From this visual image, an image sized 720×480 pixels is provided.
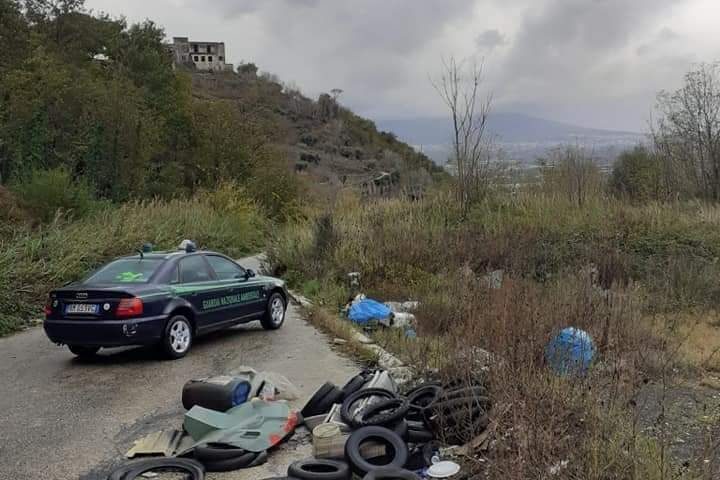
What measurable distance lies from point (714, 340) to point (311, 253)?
10784 millimetres

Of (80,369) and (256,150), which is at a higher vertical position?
(256,150)

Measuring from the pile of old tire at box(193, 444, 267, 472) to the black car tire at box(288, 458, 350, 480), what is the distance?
1.98ft

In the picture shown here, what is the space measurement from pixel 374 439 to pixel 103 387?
169 inches

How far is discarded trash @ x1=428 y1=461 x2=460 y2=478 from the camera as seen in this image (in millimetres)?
5203

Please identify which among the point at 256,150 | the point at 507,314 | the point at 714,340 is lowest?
the point at 714,340

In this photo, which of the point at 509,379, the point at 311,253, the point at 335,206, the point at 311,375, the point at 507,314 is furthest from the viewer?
the point at 335,206

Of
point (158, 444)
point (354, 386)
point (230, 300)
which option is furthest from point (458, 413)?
point (230, 300)

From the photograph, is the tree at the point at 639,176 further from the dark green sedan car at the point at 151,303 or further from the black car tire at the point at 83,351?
the black car tire at the point at 83,351

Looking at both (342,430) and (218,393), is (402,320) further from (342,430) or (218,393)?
(342,430)

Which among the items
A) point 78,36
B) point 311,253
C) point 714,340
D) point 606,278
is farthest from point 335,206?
point 78,36

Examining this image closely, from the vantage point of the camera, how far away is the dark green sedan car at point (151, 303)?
9102mm

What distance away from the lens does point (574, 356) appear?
578 centimetres

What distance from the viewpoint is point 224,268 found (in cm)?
1152

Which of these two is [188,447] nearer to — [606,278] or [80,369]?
[80,369]
